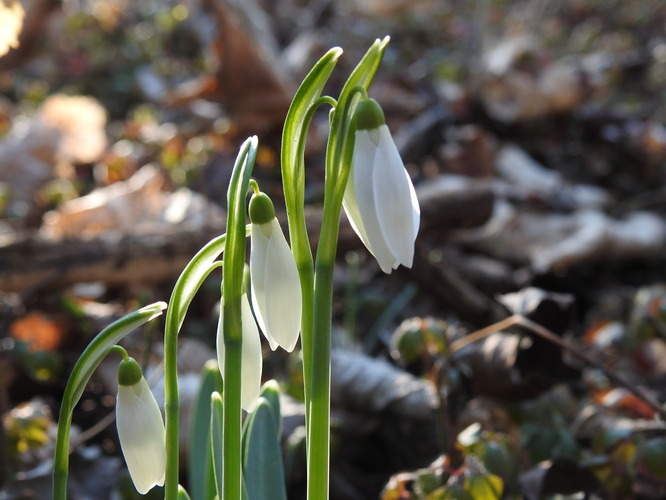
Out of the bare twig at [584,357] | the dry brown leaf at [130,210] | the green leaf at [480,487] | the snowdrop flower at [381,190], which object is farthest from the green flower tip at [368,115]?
the dry brown leaf at [130,210]

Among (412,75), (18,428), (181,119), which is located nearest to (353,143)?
(18,428)

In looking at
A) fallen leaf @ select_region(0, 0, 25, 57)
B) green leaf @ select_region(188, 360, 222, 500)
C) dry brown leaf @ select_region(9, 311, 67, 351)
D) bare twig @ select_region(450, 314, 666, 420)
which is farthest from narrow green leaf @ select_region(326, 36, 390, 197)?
dry brown leaf @ select_region(9, 311, 67, 351)

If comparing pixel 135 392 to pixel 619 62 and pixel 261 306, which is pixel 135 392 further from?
pixel 619 62

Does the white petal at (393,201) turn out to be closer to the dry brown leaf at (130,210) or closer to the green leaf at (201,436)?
the green leaf at (201,436)

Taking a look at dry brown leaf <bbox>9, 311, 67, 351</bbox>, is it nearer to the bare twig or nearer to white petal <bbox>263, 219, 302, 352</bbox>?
the bare twig

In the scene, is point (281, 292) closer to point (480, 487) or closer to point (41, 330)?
point (480, 487)

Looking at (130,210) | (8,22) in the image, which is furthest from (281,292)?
(130,210)
